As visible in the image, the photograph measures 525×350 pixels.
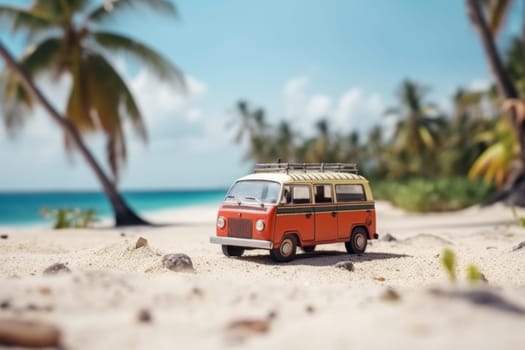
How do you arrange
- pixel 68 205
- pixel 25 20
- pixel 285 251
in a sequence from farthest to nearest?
pixel 68 205 → pixel 25 20 → pixel 285 251

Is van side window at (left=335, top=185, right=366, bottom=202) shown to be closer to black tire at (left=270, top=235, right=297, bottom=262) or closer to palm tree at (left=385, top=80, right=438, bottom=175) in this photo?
black tire at (left=270, top=235, right=297, bottom=262)

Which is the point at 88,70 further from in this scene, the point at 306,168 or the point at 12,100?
the point at 306,168

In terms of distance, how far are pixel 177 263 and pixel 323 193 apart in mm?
3678

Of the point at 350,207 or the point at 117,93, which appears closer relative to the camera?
the point at 350,207

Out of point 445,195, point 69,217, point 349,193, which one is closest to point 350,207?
point 349,193

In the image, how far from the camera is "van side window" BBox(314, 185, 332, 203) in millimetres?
12695

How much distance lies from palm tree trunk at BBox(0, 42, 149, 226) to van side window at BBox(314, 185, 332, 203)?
14.1 m

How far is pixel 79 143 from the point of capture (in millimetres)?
25484

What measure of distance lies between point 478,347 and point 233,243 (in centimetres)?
742

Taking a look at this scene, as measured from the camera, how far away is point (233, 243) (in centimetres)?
1220

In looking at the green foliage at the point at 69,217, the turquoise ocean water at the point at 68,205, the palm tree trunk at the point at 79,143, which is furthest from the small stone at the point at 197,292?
the turquoise ocean water at the point at 68,205

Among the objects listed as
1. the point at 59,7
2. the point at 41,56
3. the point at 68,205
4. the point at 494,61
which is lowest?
the point at 68,205

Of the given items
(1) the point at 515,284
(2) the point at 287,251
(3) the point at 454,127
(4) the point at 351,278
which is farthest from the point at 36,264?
(3) the point at 454,127

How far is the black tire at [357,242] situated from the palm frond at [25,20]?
17.5 metres
